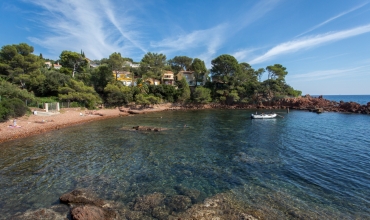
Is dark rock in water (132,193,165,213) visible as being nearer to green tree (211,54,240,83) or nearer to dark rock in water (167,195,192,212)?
dark rock in water (167,195,192,212)

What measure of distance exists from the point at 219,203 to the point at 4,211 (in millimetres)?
11483

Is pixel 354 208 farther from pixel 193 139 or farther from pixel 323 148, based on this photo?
pixel 193 139

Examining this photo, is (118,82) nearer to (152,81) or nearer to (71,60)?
(152,81)

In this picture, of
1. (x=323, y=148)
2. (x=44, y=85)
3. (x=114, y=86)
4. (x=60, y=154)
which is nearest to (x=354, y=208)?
(x=323, y=148)

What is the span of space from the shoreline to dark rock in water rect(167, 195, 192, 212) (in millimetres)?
25310

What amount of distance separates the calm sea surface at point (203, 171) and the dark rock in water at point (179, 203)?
3.00ft

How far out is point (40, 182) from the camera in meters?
13.4

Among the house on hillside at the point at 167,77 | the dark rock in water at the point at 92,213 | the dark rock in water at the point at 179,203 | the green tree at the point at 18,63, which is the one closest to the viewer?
the dark rock in water at the point at 92,213

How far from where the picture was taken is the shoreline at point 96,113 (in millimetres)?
28031

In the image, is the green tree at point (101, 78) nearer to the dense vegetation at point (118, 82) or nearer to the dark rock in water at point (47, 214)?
the dense vegetation at point (118, 82)

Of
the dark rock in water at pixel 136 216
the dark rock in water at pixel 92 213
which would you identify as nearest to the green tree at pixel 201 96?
the dark rock in water at pixel 136 216

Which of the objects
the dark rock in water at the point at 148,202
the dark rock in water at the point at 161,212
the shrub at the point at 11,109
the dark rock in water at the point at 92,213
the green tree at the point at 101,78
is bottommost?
the dark rock in water at the point at 161,212

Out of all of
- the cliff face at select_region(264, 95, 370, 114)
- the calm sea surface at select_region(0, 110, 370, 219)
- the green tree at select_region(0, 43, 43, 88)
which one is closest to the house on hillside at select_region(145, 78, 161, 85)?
the green tree at select_region(0, 43, 43, 88)

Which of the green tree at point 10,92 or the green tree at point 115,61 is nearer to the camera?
the green tree at point 10,92
